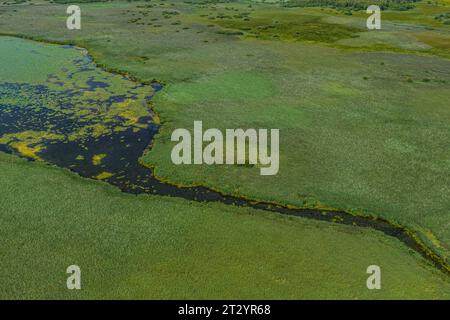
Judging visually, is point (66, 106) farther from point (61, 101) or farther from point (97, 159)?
A: point (97, 159)

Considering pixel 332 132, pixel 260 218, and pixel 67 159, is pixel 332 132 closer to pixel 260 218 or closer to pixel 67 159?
pixel 260 218

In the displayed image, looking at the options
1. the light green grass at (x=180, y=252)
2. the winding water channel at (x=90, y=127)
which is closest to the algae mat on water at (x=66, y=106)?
the winding water channel at (x=90, y=127)

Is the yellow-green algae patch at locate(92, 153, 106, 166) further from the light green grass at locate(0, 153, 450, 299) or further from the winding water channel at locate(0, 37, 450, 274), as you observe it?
the light green grass at locate(0, 153, 450, 299)

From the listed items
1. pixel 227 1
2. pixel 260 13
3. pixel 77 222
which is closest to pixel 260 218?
pixel 77 222

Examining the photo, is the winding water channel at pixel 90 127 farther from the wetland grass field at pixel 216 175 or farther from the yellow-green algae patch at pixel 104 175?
the wetland grass field at pixel 216 175
